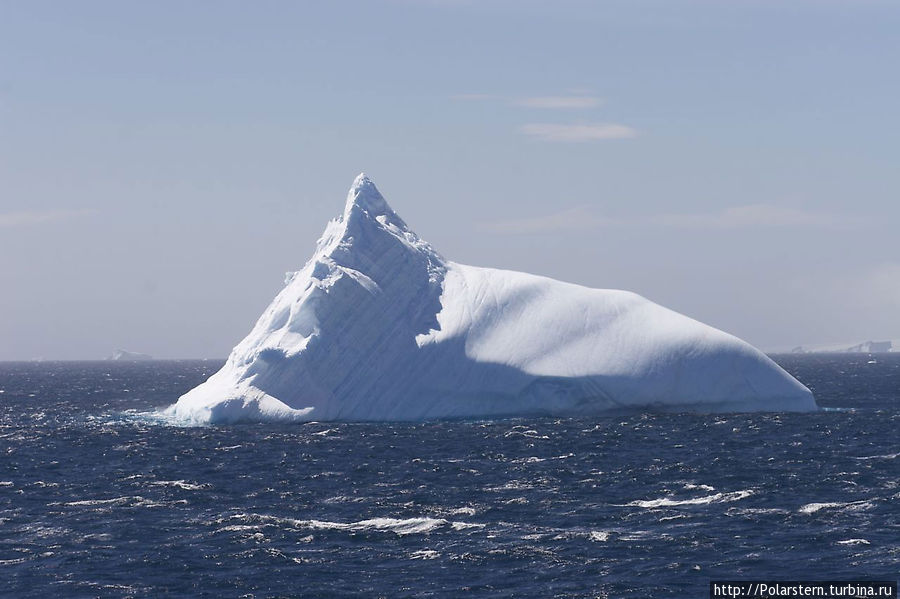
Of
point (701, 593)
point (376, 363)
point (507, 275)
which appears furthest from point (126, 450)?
point (701, 593)

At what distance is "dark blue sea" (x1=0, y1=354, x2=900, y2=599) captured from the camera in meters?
30.1

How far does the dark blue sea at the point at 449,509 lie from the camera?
30.1 meters

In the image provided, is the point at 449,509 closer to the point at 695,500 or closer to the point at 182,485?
the point at 695,500

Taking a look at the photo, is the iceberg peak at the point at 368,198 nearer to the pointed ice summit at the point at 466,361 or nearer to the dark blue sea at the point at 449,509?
the pointed ice summit at the point at 466,361

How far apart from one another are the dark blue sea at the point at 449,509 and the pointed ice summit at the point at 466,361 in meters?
3.16

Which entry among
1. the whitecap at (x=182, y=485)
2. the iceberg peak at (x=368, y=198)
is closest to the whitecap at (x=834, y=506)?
the whitecap at (x=182, y=485)

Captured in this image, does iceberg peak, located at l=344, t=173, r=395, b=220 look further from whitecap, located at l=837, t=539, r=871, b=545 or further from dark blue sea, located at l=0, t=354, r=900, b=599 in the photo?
whitecap, located at l=837, t=539, r=871, b=545

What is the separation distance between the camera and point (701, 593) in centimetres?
2798

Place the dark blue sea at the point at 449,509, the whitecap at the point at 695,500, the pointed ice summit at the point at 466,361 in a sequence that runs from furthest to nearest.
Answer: the pointed ice summit at the point at 466,361
the whitecap at the point at 695,500
the dark blue sea at the point at 449,509

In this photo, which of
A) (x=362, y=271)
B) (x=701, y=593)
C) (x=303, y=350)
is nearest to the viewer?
(x=701, y=593)

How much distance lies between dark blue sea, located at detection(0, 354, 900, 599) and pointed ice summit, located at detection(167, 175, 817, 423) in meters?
3.16

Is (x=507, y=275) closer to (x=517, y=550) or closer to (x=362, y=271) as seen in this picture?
(x=362, y=271)

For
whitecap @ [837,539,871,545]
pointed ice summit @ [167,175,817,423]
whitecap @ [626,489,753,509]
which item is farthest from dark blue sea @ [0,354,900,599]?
pointed ice summit @ [167,175,817,423]

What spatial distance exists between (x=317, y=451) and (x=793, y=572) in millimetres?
29606
